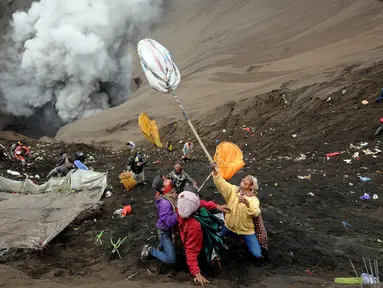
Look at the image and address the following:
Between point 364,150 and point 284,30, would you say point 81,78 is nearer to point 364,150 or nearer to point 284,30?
point 284,30

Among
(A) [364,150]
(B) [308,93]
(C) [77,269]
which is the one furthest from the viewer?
(B) [308,93]

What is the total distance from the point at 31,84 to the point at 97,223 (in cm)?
2308

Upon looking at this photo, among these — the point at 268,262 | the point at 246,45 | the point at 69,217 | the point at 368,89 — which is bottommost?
the point at 268,262

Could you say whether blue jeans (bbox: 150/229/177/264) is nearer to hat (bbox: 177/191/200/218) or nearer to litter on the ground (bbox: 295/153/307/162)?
hat (bbox: 177/191/200/218)

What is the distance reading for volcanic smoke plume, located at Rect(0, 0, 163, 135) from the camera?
2381cm

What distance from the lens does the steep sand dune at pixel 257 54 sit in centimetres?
1233

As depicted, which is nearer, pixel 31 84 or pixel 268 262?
pixel 268 262

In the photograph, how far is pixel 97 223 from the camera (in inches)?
201

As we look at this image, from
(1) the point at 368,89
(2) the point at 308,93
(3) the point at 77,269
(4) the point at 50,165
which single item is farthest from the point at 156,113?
(3) the point at 77,269

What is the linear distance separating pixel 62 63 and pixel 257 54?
15.1m

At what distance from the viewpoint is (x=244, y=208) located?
3277mm

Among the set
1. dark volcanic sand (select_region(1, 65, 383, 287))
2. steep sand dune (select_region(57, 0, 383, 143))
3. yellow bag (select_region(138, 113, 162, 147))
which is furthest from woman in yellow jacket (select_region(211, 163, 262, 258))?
steep sand dune (select_region(57, 0, 383, 143))

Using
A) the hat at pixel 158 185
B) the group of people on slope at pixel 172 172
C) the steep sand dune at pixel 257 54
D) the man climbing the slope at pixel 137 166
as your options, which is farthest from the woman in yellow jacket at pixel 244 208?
the steep sand dune at pixel 257 54

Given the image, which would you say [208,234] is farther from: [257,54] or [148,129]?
[257,54]
